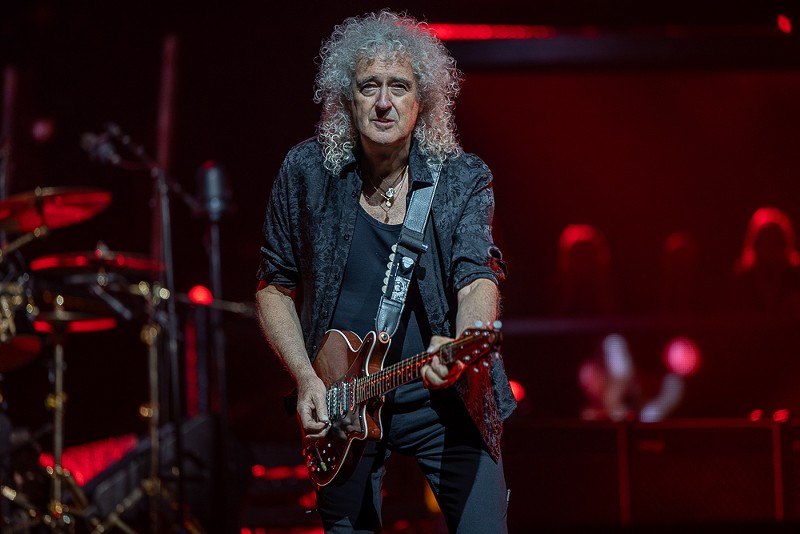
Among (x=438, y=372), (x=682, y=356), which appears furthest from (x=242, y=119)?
(x=438, y=372)

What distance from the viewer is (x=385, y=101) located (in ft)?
9.44

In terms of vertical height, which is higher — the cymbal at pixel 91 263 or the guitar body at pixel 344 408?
the cymbal at pixel 91 263

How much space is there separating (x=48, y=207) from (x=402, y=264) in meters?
3.26

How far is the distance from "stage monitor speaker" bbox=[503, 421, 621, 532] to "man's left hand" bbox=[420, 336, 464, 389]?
3420 mm

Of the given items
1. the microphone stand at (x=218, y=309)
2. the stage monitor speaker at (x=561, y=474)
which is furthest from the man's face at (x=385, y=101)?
the microphone stand at (x=218, y=309)

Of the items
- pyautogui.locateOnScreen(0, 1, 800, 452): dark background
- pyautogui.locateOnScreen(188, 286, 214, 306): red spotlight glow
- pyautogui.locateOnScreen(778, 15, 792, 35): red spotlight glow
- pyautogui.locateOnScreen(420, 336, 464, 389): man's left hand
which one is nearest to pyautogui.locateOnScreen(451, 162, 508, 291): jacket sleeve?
pyautogui.locateOnScreen(420, 336, 464, 389): man's left hand

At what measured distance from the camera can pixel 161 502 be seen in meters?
6.57

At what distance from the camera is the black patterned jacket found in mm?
2754

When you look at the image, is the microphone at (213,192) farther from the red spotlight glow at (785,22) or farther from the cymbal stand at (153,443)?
the red spotlight glow at (785,22)

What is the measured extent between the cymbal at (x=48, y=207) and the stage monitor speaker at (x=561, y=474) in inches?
116

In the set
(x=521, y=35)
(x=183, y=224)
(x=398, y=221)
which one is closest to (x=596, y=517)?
(x=398, y=221)

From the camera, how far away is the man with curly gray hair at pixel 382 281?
2.72 metres

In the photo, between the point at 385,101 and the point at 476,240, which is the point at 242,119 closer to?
the point at 385,101

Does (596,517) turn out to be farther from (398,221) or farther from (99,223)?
(99,223)
